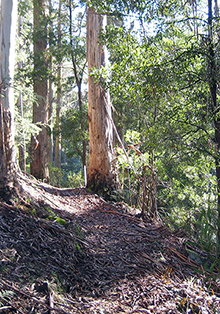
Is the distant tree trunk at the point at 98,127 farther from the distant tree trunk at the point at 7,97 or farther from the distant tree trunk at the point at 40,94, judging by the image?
the distant tree trunk at the point at 40,94

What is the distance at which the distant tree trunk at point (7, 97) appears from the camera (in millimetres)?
3574

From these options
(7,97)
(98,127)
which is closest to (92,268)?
(7,97)

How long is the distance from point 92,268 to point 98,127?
3914mm

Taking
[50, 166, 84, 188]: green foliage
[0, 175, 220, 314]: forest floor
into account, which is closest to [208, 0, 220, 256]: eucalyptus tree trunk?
[0, 175, 220, 314]: forest floor

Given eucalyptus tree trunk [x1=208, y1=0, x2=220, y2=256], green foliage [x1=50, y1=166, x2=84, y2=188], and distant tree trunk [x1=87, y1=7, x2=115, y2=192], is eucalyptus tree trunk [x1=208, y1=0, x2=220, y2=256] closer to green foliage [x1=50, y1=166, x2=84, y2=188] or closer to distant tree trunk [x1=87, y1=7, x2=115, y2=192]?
distant tree trunk [x1=87, y1=7, x2=115, y2=192]

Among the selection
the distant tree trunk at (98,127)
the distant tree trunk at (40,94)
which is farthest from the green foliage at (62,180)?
the distant tree trunk at (98,127)

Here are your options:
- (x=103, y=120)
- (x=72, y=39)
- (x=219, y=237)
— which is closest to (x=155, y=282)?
(x=219, y=237)

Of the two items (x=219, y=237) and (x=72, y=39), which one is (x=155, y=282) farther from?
(x=72, y=39)

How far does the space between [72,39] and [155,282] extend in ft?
36.0

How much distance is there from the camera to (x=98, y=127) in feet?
21.1

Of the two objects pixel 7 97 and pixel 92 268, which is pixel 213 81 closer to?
pixel 7 97

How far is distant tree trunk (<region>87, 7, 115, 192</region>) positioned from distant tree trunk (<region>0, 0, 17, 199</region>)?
105 inches

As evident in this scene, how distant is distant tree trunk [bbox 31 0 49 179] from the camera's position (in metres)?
10.2

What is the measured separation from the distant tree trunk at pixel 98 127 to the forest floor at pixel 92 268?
2103mm
